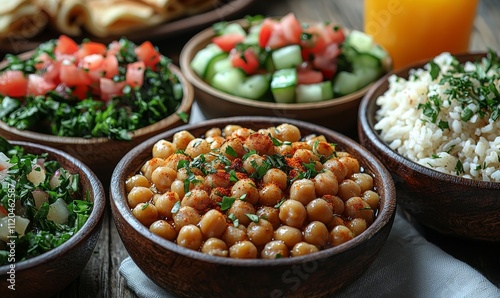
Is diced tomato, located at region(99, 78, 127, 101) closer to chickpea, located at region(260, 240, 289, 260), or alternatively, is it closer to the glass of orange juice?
chickpea, located at region(260, 240, 289, 260)

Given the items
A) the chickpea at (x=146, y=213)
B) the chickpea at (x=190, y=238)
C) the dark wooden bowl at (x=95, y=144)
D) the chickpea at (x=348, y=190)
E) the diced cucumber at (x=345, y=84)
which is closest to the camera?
the chickpea at (x=190, y=238)

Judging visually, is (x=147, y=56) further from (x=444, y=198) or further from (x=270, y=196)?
(x=444, y=198)

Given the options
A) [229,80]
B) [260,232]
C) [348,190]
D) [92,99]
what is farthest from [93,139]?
[348,190]

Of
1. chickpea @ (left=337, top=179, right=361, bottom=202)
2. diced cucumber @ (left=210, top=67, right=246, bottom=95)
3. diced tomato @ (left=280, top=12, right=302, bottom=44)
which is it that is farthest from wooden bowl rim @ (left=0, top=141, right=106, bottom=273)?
diced tomato @ (left=280, top=12, right=302, bottom=44)

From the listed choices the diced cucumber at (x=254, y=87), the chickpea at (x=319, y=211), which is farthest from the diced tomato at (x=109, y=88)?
the chickpea at (x=319, y=211)

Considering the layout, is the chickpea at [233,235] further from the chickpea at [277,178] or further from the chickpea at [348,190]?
the chickpea at [348,190]

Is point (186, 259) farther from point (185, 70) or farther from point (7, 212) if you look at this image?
point (185, 70)
